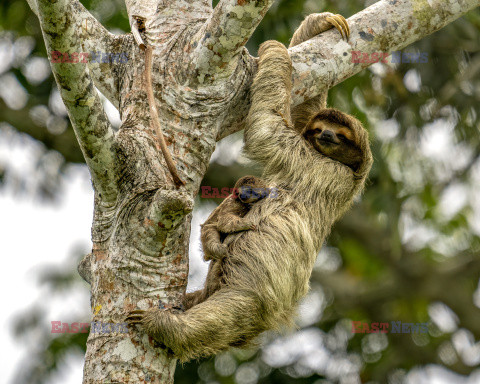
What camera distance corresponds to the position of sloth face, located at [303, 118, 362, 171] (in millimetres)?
6906

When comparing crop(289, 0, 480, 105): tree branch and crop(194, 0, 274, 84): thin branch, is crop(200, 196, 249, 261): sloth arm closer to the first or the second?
crop(289, 0, 480, 105): tree branch

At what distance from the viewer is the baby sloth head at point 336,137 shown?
22.7 ft

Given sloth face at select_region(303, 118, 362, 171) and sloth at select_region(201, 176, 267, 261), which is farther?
sloth face at select_region(303, 118, 362, 171)

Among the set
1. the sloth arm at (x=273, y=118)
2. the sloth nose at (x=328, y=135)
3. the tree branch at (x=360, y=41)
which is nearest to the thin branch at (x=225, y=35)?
the sloth arm at (x=273, y=118)

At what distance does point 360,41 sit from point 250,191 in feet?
6.37

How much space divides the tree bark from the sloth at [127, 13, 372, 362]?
10.8 inches

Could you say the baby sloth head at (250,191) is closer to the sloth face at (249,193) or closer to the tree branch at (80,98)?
the sloth face at (249,193)

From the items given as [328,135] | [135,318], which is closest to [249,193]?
[328,135]

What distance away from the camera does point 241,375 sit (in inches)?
471

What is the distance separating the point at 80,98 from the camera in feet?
15.4

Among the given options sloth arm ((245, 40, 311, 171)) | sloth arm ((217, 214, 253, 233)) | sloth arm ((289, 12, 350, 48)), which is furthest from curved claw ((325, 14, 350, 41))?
sloth arm ((217, 214, 253, 233))

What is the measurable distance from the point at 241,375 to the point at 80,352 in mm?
2955

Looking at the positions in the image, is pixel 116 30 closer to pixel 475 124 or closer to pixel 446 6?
pixel 446 6

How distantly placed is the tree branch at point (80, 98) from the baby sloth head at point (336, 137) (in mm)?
2669
